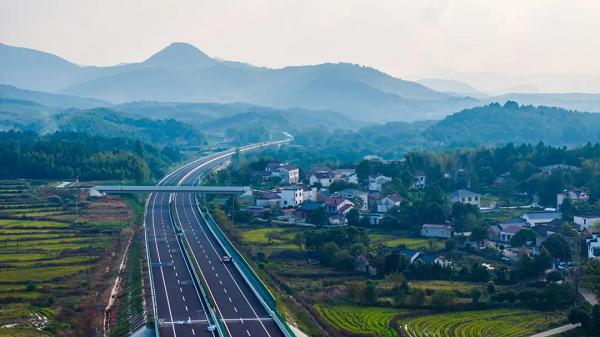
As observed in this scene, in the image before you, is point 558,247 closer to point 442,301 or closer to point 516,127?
point 442,301

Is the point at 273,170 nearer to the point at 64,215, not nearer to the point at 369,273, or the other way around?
the point at 64,215

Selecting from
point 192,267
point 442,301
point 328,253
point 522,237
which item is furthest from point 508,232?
A: point 192,267

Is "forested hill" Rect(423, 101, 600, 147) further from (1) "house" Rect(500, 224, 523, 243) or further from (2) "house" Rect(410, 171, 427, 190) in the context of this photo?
(1) "house" Rect(500, 224, 523, 243)

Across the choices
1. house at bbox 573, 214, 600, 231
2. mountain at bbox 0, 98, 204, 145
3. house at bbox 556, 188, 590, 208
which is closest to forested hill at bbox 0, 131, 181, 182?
house at bbox 556, 188, 590, 208

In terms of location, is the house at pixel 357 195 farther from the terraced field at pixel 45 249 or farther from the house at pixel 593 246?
the house at pixel 593 246

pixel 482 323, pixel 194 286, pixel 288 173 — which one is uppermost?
pixel 288 173

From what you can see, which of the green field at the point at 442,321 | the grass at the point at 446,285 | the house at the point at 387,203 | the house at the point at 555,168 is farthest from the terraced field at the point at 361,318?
the house at the point at 555,168
